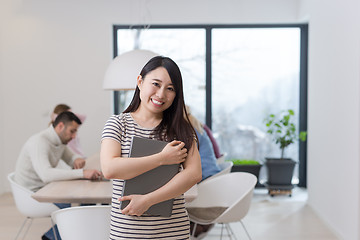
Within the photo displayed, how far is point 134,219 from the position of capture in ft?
5.65

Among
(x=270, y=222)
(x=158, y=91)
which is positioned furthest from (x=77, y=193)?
(x=270, y=222)

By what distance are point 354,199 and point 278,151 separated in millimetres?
2683

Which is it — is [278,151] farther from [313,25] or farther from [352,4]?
[352,4]

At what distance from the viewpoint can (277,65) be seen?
6.61 m

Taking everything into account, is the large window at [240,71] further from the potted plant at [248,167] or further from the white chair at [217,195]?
the white chair at [217,195]

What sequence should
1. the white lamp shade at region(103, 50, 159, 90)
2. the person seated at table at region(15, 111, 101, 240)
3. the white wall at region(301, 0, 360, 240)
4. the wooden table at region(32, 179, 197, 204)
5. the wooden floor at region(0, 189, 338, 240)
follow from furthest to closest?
the wooden floor at region(0, 189, 338, 240) → the white wall at region(301, 0, 360, 240) → the white lamp shade at region(103, 50, 159, 90) → the person seated at table at region(15, 111, 101, 240) → the wooden table at region(32, 179, 197, 204)

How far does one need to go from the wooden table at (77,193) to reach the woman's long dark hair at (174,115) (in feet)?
3.54

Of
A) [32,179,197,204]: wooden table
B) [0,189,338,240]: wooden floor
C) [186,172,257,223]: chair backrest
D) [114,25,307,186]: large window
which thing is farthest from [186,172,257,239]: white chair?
[114,25,307,186]: large window

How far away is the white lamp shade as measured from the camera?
12.5 ft

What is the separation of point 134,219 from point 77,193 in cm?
131

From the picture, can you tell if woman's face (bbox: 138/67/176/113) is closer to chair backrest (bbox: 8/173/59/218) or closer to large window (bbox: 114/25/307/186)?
chair backrest (bbox: 8/173/59/218)

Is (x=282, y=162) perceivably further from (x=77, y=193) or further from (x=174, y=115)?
(x=174, y=115)

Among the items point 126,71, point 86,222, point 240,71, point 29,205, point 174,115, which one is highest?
point 240,71

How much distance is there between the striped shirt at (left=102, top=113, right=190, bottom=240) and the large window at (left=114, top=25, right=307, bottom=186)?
4.83 m
